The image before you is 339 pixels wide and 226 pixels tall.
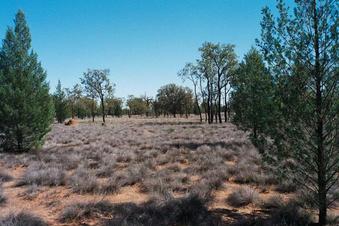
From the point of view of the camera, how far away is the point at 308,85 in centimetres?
687

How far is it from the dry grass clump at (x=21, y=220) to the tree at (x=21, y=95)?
13390 millimetres

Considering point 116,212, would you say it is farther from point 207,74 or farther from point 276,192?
point 207,74

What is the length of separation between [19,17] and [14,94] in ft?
17.1

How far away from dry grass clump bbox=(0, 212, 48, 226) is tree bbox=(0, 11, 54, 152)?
1339 centimetres

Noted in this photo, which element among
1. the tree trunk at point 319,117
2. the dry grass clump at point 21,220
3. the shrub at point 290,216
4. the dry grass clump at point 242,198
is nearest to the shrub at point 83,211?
the dry grass clump at point 21,220

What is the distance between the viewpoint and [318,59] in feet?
21.8

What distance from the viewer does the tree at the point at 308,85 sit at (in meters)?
6.67

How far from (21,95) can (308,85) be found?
17422mm

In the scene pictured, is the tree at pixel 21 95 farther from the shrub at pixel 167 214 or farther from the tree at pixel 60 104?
the tree at pixel 60 104

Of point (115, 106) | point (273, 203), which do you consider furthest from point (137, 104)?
point (273, 203)

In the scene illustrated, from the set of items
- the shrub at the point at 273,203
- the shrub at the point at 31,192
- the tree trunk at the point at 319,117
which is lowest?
the shrub at the point at 273,203

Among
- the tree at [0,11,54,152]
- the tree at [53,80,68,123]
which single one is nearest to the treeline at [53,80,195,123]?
the tree at [53,80,68,123]

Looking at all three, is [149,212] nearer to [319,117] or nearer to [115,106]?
[319,117]

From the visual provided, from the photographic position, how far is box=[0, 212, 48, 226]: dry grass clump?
6.73m
